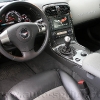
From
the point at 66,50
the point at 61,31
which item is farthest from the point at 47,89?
the point at 61,31

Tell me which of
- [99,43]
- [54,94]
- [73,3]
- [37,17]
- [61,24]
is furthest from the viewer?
[99,43]

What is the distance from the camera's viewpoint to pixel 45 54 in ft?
5.90

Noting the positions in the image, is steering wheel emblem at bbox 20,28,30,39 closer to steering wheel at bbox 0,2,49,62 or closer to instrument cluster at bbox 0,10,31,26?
steering wheel at bbox 0,2,49,62

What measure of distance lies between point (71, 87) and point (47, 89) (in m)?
0.14

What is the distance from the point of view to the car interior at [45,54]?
1.08 m

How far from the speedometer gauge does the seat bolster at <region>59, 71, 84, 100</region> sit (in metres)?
0.49

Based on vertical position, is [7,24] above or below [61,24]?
above

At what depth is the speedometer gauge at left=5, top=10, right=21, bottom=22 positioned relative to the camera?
1.24 meters

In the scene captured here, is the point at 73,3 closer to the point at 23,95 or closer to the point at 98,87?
the point at 98,87

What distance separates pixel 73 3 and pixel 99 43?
2.39 ft

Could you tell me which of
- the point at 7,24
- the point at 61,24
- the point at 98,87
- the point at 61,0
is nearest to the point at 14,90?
the point at 7,24

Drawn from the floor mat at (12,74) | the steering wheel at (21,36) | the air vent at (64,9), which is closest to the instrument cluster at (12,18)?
the steering wheel at (21,36)

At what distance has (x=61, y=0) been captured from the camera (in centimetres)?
160

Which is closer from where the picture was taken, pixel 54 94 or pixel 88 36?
pixel 54 94
